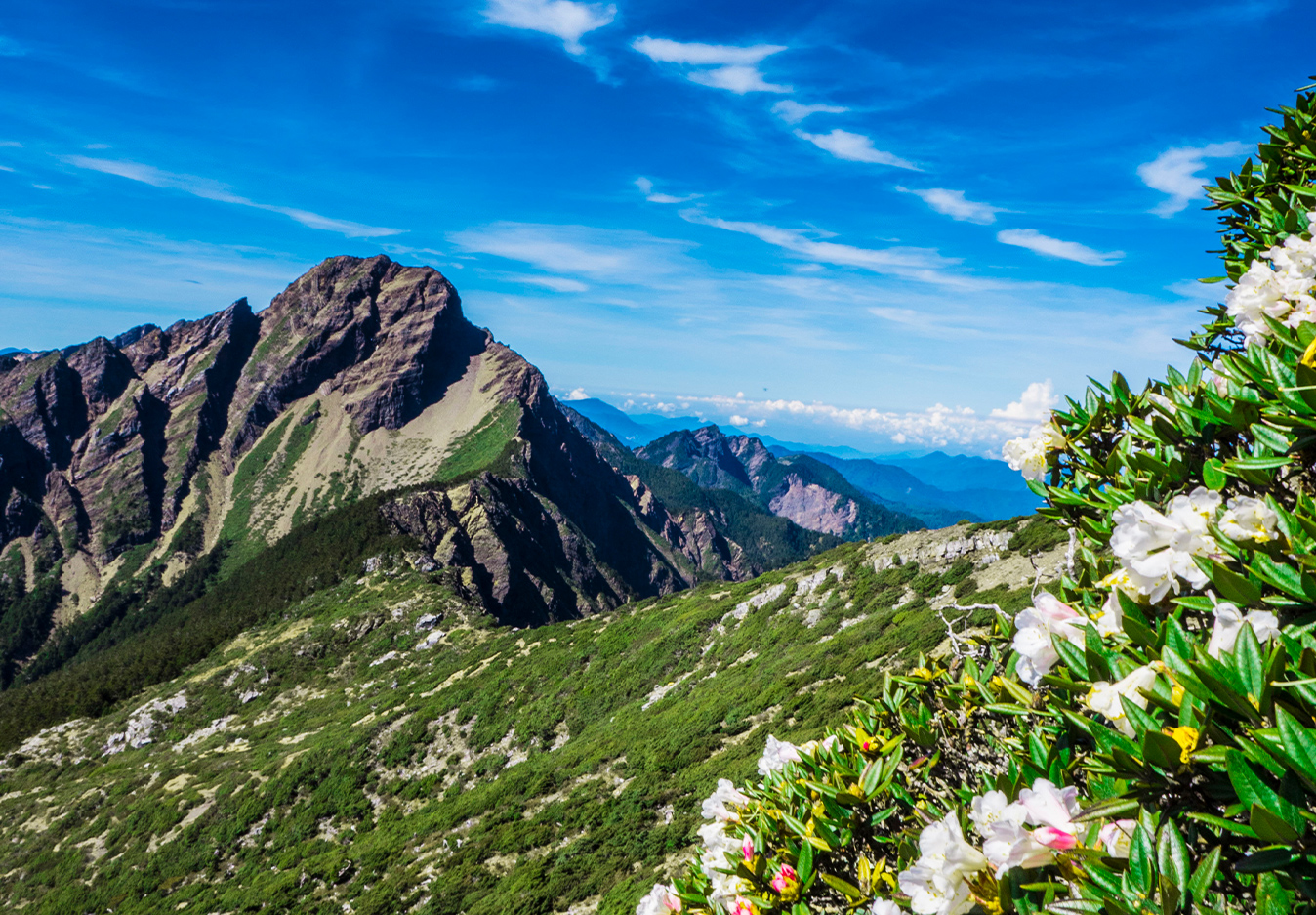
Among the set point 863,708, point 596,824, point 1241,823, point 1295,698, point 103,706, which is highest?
point 1295,698

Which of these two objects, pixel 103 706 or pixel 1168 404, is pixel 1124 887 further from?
pixel 103 706

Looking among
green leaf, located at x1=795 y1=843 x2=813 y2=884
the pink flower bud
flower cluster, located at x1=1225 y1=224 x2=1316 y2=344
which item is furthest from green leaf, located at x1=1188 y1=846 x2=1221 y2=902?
flower cluster, located at x1=1225 y1=224 x2=1316 y2=344

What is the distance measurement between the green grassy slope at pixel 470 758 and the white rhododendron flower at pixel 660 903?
10453 mm

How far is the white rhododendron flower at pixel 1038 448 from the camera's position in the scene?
4.42 meters

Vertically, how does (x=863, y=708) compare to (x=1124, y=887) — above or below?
below

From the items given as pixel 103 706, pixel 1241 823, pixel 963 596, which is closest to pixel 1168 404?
pixel 1241 823

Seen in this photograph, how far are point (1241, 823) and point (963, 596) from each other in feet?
89.1

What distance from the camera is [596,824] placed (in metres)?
19.9

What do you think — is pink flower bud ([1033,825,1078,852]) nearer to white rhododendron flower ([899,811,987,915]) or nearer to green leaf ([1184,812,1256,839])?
white rhododendron flower ([899,811,987,915])

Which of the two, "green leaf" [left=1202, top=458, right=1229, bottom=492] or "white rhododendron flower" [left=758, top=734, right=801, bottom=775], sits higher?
"green leaf" [left=1202, top=458, right=1229, bottom=492]

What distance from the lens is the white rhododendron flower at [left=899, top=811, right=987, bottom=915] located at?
7.80ft

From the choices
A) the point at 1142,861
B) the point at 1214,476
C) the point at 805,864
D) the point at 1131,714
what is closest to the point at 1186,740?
the point at 1131,714

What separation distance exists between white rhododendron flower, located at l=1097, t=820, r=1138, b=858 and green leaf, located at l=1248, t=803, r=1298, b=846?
484 mm

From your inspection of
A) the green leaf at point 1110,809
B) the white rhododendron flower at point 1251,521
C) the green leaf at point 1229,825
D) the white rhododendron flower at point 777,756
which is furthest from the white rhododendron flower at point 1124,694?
the white rhododendron flower at point 777,756
